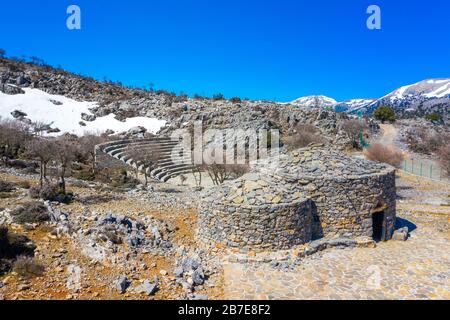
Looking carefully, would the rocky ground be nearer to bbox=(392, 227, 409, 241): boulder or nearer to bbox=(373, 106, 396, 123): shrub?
bbox=(392, 227, 409, 241): boulder

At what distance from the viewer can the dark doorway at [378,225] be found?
486 inches

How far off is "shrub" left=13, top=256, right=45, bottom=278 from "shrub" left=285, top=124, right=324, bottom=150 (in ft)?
88.7

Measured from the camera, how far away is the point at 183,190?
821 inches

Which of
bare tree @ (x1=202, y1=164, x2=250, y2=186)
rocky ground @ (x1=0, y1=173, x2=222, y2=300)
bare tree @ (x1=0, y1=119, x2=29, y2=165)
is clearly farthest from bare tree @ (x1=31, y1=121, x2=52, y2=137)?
rocky ground @ (x1=0, y1=173, x2=222, y2=300)

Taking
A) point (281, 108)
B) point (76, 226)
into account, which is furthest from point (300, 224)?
point (281, 108)

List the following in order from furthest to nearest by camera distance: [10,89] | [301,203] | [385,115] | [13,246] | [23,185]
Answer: [385,115], [10,89], [23,185], [301,203], [13,246]

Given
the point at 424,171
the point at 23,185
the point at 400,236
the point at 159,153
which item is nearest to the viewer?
the point at 400,236

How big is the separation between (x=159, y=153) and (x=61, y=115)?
22.6 m

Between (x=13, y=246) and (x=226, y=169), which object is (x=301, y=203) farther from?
(x=226, y=169)

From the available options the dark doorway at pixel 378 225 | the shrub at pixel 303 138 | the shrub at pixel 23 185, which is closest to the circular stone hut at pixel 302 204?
the dark doorway at pixel 378 225

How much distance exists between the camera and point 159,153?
3153cm

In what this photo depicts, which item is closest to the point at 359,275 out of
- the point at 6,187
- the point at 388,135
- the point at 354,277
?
the point at 354,277

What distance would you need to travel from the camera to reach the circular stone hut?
10.3m
